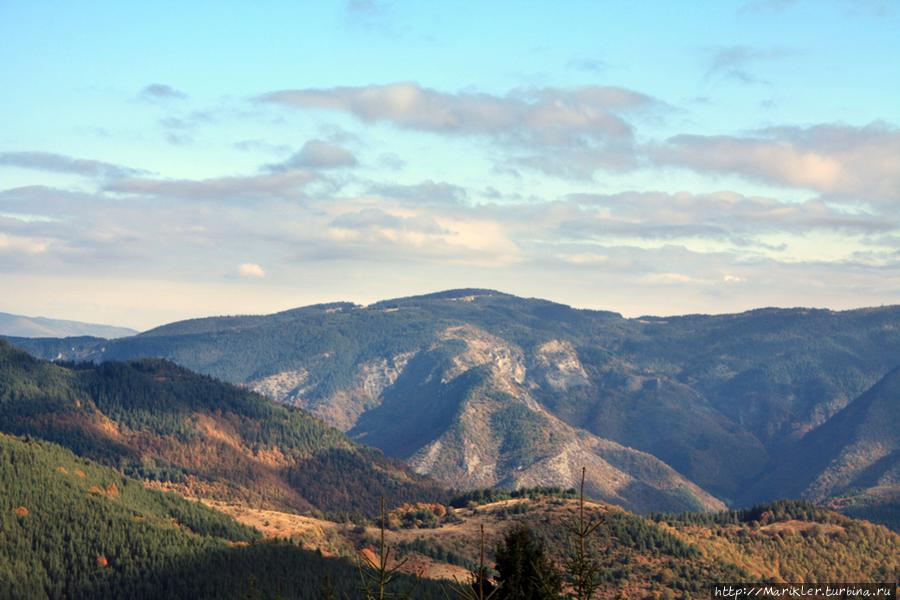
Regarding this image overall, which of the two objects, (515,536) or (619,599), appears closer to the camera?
(619,599)

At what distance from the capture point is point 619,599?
3346 inches

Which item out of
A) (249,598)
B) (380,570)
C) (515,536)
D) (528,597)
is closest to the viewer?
(380,570)

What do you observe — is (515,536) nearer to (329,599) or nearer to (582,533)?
(329,599)

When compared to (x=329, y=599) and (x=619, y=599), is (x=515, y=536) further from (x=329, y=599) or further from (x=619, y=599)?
(x=619, y=599)

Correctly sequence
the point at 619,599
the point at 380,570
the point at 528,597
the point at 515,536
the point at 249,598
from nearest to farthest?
the point at 380,570 → the point at 619,599 → the point at 528,597 → the point at 515,536 → the point at 249,598

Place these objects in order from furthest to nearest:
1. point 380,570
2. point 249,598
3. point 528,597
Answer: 1. point 249,598
2. point 528,597
3. point 380,570

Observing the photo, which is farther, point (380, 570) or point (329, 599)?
point (329, 599)

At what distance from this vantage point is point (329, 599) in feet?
414

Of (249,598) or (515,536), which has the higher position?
(515,536)

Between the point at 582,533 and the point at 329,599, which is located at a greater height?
the point at 582,533

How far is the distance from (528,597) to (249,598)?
127 ft

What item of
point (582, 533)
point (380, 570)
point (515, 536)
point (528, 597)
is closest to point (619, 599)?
point (582, 533)

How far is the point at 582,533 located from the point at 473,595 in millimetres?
8879

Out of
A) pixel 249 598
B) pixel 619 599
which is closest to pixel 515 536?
pixel 249 598
